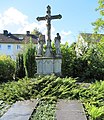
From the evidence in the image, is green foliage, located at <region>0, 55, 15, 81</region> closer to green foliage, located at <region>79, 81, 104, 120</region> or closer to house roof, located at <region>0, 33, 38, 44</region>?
green foliage, located at <region>79, 81, 104, 120</region>

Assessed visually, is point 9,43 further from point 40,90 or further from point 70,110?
point 70,110

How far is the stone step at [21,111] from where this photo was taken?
22.1 feet

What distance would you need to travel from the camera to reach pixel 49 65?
1477 centimetres

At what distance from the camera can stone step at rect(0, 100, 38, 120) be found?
6.73 meters

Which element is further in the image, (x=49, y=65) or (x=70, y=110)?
(x=49, y=65)

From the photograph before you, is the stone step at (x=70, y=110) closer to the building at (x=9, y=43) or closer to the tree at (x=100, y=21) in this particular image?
the tree at (x=100, y=21)

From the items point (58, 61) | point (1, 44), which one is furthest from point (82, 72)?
point (1, 44)

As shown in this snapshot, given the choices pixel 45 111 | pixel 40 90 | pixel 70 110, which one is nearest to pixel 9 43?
pixel 40 90

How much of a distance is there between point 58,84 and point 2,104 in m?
2.62

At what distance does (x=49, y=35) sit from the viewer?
14977 mm

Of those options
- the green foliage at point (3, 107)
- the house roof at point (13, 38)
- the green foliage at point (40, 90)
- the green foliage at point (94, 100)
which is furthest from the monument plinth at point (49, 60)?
the house roof at point (13, 38)

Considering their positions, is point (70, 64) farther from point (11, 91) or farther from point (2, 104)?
point (2, 104)

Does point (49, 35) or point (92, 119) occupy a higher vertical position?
point (49, 35)

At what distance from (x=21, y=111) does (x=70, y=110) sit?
4.04ft
